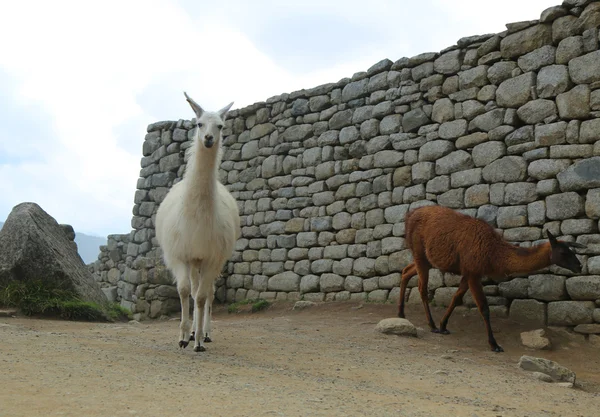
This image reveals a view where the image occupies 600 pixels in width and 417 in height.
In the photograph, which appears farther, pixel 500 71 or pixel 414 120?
pixel 414 120

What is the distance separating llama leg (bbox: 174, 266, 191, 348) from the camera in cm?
545

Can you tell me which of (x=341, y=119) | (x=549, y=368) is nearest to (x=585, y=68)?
(x=549, y=368)

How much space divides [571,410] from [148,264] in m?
8.46

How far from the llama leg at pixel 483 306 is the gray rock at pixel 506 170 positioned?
151 centimetres

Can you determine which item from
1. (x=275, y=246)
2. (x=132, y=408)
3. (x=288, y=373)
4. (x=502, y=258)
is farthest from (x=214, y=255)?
(x=275, y=246)

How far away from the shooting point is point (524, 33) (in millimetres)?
7426

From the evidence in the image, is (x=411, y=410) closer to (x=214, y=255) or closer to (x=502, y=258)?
(x=214, y=255)

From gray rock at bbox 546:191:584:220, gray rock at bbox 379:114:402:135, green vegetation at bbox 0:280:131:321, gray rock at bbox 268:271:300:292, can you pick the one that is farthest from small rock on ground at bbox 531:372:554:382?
green vegetation at bbox 0:280:131:321

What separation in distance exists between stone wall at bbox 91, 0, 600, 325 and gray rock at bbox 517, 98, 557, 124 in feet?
0.05

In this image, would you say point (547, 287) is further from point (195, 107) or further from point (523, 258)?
point (195, 107)

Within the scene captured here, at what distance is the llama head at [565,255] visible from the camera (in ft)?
19.9

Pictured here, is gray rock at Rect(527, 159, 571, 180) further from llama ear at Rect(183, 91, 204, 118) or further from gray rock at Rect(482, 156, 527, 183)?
llama ear at Rect(183, 91, 204, 118)

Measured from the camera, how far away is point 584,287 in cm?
652

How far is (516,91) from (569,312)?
2.76m
